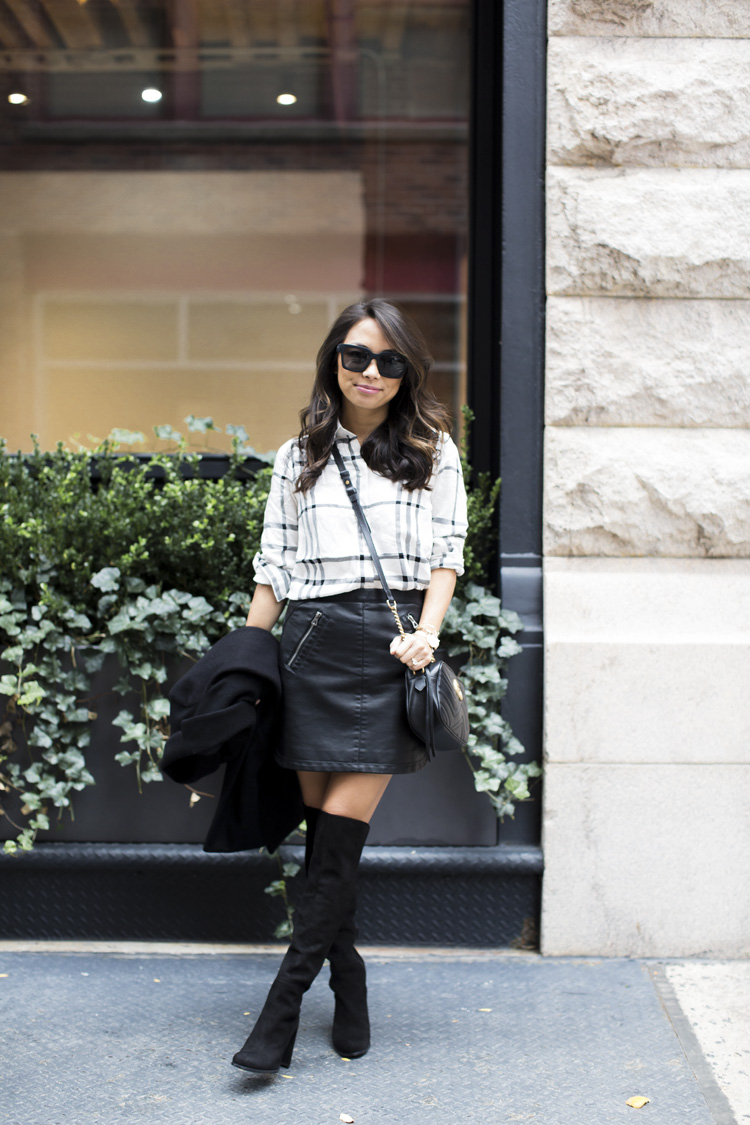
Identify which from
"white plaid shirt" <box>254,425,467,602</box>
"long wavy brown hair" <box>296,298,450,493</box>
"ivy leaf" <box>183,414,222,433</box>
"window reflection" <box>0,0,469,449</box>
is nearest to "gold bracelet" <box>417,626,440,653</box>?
"white plaid shirt" <box>254,425,467,602</box>

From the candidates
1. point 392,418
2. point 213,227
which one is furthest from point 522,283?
point 213,227

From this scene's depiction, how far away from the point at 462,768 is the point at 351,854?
2.96ft

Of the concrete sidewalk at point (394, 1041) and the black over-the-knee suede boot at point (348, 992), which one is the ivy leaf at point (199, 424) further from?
the concrete sidewalk at point (394, 1041)

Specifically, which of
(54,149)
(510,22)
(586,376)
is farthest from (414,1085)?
(54,149)

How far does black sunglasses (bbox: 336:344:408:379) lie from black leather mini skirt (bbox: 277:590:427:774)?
561 millimetres

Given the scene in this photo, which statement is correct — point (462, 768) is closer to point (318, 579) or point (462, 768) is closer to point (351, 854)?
point (351, 854)

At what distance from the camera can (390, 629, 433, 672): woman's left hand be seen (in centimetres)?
231

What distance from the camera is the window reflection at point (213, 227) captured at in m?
10.2

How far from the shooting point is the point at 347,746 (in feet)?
7.88

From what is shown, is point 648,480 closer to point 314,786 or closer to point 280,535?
point 280,535

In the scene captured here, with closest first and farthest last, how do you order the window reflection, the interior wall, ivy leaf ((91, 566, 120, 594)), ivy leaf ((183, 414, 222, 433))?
1. ivy leaf ((91, 566, 120, 594))
2. ivy leaf ((183, 414, 222, 433))
3. the window reflection
4. the interior wall

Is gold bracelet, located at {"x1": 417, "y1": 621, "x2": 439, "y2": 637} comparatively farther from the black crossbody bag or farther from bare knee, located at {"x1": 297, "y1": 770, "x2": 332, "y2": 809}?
bare knee, located at {"x1": 297, "y1": 770, "x2": 332, "y2": 809}

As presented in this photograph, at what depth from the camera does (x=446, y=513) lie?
2518mm

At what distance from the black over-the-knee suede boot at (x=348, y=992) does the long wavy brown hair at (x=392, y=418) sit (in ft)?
3.13
